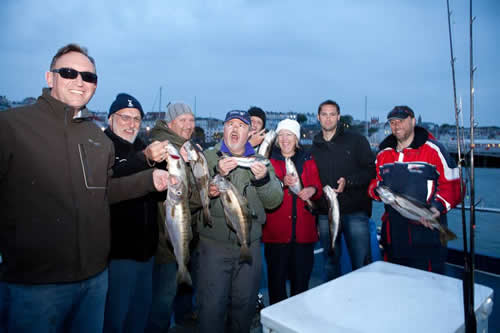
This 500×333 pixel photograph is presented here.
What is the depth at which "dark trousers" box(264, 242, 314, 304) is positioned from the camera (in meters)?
3.60

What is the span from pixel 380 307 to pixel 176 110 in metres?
3.35

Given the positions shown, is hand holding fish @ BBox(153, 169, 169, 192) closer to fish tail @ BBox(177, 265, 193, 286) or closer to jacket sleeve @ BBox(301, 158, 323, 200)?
fish tail @ BBox(177, 265, 193, 286)

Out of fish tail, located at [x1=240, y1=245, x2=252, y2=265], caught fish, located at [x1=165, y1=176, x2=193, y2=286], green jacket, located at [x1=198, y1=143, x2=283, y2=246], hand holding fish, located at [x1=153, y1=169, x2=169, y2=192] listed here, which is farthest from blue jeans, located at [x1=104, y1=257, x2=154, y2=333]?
fish tail, located at [x1=240, y1=245, x2=252, y2=265]

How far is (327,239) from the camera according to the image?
14.5 feet

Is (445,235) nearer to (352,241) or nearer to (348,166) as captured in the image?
→ (352,241)

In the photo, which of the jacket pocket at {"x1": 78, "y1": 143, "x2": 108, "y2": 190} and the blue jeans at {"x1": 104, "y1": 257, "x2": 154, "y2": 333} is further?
the blue jeans at {"x1": 104, "y1": 257, "x2": 154, "y2": 333}

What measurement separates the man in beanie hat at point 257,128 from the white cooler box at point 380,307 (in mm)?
2678

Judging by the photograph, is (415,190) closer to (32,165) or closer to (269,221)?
(269,221)

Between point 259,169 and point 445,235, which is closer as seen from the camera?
point 259,169

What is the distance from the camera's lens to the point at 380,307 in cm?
187

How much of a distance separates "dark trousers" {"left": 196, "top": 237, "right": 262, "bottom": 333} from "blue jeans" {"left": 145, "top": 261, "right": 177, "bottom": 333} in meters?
0.49

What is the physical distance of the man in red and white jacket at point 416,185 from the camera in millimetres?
3641

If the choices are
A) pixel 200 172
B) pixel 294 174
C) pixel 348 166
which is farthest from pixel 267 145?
pixel 200 172

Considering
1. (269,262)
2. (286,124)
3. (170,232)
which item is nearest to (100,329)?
(170,232)
